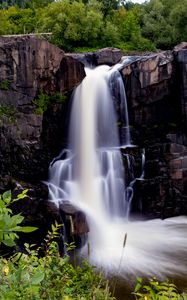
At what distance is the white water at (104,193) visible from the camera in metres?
11.5

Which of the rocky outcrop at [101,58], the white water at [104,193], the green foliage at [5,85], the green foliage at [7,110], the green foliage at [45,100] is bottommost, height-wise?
the white water at [104,193]

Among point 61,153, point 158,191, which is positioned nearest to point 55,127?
point 61,153

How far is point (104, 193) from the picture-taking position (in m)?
14.8

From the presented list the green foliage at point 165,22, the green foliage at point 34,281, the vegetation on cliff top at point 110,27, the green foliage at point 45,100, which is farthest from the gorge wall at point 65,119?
the green foliage at point 165,22

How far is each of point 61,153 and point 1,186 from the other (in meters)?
3.21

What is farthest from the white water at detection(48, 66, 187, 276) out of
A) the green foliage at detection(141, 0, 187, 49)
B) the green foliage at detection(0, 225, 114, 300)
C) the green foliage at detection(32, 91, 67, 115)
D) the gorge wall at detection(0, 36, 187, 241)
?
the green foliage at detection(141, 0, 187, 49)

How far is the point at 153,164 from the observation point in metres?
15.9

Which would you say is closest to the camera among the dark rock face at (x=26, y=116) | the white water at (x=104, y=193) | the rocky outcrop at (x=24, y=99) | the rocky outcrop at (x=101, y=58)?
the white water at (x=104, y=193)

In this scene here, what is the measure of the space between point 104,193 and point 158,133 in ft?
12.3

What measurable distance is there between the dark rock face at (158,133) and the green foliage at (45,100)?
2864 millimetres

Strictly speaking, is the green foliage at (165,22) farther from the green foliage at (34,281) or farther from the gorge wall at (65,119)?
the green foliage at (34,281)

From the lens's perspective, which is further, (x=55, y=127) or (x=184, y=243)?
(x=55, y=127)

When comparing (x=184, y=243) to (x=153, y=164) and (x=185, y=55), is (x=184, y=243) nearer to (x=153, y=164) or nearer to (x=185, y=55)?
(x=153, y=164)

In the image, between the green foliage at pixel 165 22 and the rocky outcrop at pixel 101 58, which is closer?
the rocky outcrop at pixel 101 58
